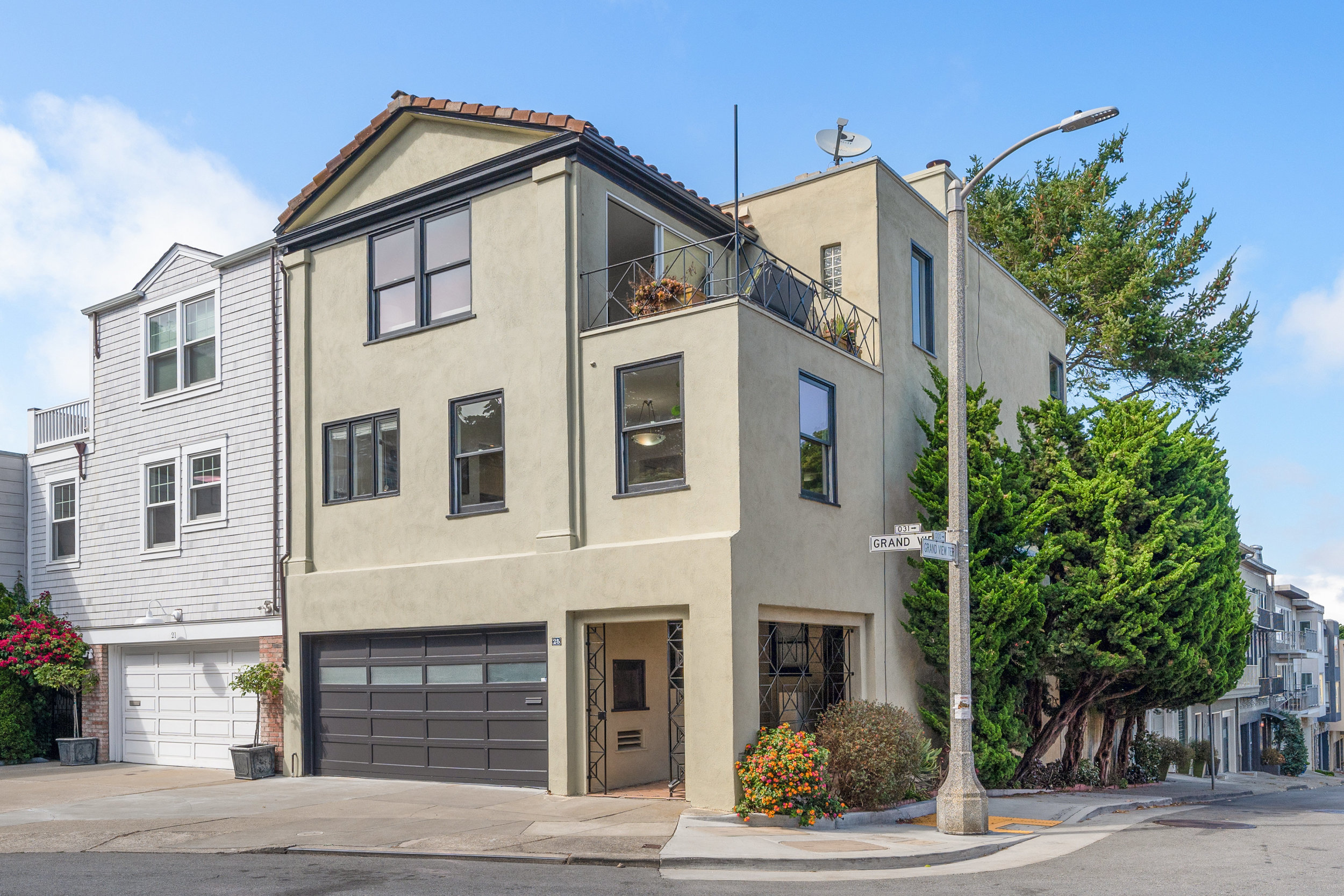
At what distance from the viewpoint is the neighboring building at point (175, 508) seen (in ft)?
63.2

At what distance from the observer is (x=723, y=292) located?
1875 cm

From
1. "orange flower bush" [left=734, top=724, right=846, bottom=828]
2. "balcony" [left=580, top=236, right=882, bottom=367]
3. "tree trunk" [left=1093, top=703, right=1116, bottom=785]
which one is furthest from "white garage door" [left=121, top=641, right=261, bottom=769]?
"tree trunk" [left=1093, top=703, right=1116, bottom=785]

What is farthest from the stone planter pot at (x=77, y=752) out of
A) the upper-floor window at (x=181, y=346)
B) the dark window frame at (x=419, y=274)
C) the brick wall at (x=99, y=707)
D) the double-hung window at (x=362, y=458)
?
the dark window frame at (x=419, y=274)

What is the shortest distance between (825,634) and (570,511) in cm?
413

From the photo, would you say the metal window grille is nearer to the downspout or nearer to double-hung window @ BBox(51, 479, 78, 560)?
the downspout

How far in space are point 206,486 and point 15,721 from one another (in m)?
6.16

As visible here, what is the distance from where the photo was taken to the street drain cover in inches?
572

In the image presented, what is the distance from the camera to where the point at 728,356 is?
1405 centimetres

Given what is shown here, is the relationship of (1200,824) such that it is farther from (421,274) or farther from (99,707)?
(99,707)

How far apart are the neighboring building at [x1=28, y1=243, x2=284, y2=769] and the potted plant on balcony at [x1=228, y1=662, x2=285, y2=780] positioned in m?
0.30

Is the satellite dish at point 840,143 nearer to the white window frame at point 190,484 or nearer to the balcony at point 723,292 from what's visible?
the balcony at point 723,292

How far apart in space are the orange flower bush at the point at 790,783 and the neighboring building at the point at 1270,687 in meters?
23.4

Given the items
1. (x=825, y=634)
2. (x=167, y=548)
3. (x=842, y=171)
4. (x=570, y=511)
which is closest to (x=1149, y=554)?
(x=825, y=634)

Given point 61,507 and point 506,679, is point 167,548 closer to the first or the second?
point 61,507
